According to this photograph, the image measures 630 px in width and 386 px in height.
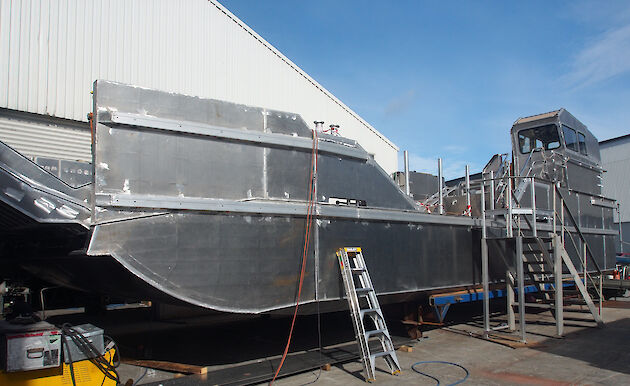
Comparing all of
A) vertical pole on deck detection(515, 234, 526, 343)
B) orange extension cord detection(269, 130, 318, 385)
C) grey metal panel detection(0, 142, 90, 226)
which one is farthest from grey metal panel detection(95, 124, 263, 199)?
vertical pole on deck detection(515, 234, 526, 343)

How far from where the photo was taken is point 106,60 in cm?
889

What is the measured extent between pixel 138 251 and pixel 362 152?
297 cm

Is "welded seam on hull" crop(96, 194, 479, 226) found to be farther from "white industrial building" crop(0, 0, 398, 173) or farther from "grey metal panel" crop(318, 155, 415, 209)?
"white industrial building" crop(0, 0, 398, 173)

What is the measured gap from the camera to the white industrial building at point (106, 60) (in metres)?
8.00

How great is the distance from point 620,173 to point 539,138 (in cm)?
2156

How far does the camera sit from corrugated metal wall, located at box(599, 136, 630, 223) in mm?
26906

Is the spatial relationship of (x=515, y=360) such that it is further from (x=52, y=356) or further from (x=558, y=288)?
(x=52, y=356)

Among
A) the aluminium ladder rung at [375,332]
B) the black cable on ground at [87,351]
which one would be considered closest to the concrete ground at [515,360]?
the aluminium ladder rung at [375,332]

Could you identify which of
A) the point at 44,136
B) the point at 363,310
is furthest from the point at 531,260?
the point at 44,136

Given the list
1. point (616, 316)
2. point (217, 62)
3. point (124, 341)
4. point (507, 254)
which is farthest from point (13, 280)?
point (616, 316)

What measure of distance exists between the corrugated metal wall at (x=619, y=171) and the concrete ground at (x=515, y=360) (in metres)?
22.7

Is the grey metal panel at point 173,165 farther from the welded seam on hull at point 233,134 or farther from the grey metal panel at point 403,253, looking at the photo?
the grey metal panel at point 403,253

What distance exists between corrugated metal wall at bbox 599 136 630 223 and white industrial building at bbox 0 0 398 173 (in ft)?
77.4

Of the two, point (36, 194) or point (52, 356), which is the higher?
point (36, 194)
